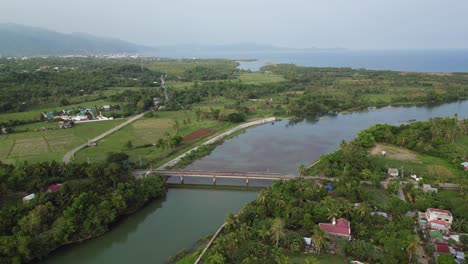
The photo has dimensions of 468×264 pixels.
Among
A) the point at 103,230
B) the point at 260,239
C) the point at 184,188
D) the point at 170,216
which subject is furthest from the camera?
the point at 184,188

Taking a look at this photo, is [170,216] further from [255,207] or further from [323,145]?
[323,145]

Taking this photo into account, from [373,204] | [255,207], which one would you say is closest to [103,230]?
[255,207]

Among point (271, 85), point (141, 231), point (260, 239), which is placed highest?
point (271, 85)

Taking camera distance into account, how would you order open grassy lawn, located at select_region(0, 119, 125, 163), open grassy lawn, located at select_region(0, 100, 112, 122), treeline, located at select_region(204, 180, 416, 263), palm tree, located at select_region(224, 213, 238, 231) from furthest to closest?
1. open grassy lawn, located at select_region(0, 100, 112, 122)
2. open grassy lawn, located at select_region(0, 119, 125, 163)
3. palm tree, located at select_region(224, 213, 238, 231)
4. treeline, located at select_region(204, 180, 416, 263)

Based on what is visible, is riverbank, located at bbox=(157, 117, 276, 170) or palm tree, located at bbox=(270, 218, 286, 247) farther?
riverbank, located at bbox=(157, 117, 276, 170)

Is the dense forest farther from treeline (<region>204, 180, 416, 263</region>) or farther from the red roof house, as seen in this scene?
the red roof house

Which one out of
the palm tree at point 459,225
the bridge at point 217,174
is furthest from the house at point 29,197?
the palm tree at point 459,225

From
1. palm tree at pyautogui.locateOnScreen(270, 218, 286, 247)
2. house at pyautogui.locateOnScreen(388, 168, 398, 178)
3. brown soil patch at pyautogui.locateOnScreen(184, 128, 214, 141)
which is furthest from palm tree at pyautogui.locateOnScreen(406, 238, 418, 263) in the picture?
brown soil patch at pyautogui.locateOnScreen(184, 128, 214, 141)

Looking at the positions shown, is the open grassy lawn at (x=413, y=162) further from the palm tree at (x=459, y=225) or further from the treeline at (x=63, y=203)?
the treeline at (x=63, y=203)
